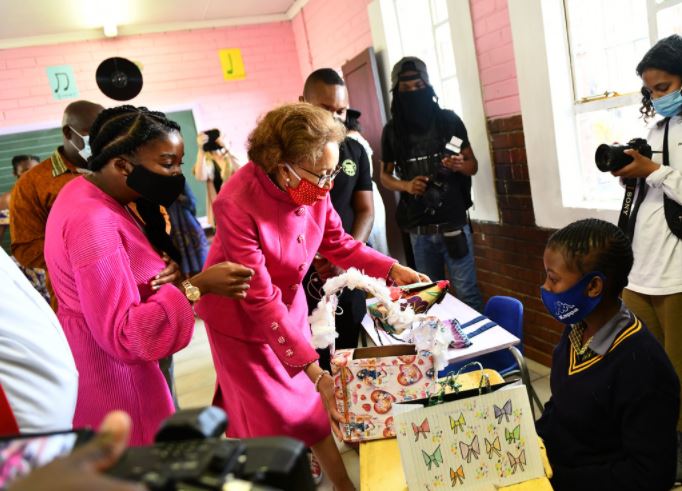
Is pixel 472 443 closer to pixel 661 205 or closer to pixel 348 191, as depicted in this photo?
pixel 661 205

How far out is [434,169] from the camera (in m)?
3.01

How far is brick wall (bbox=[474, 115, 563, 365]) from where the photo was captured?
3033 mm

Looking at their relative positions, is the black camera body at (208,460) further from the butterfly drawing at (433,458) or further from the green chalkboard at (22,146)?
the green chalkboard at (22,146)

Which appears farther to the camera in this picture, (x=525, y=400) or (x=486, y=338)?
(x=486, y=338)

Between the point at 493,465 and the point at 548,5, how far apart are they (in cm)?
231

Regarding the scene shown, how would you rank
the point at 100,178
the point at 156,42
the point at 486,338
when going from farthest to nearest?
the point at 156,42 < the point at 486,338 < the point at 100,178

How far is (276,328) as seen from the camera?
1593 millimetres

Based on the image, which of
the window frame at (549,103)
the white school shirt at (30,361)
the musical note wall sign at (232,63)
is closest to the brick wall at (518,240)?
the window frame at (549,103)

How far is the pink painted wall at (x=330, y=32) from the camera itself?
480cm

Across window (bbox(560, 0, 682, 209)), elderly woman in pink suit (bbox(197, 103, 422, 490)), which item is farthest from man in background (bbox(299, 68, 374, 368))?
window (bbox(560, 0, 682, 209))

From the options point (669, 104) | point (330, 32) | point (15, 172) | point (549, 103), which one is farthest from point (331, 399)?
point (15, 172)

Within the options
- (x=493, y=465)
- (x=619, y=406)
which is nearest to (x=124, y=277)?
(x=493, y=465)

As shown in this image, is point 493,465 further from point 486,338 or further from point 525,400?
point 486,338

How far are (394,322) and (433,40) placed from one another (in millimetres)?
3079
